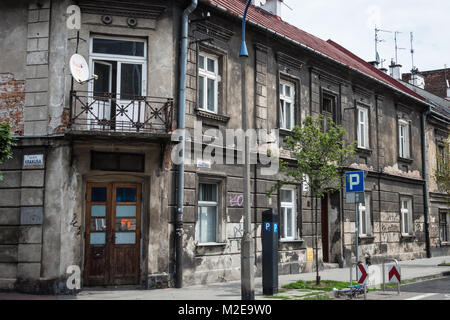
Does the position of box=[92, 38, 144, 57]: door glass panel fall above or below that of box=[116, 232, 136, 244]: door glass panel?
above

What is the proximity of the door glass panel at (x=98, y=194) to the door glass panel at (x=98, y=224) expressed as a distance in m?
0.50

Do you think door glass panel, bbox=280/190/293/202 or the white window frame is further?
door glass panel, bbox=280/190/293/202

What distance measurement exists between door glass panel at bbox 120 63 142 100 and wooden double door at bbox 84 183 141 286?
2.32 m

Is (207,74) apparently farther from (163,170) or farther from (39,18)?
(39,18)

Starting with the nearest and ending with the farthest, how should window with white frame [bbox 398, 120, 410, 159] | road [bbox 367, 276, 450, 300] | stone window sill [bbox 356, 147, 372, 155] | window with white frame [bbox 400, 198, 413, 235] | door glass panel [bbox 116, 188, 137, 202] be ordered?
road [bbox 367, 276, 450, 300], door glass panel [bbox 116, 188, 137, 202], stone window sill [bbox 356, 147, 372, 155], window with white frame [bbox 400, 198, 413, 235], window with white frame [bbox 398, 120, 410, 159]

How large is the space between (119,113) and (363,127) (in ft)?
41.1

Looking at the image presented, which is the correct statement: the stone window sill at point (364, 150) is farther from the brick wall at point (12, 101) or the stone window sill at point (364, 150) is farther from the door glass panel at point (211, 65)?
the brick wall at point (12, 101)

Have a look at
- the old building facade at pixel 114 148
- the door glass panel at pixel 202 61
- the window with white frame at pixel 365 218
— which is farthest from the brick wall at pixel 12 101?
the window with white frame at pixel 365 218

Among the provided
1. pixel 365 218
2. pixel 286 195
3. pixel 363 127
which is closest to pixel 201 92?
pixel 286 195

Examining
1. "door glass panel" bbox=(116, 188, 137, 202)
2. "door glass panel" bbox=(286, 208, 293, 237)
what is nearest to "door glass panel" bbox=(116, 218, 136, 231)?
"door glass panel" bbox=(116, 188, 137, 202)

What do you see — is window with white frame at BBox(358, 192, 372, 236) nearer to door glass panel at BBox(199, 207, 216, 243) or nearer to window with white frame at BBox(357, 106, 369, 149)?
window with white frame at BBox(357, 106, 369, 149)

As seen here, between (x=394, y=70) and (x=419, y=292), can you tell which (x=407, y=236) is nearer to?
(x=419, y=292)

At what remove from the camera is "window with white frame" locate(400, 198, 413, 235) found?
79.6 feet

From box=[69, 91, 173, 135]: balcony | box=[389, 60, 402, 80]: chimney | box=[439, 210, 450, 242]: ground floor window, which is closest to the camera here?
box=[69, 91, 173, 135]: balcony
